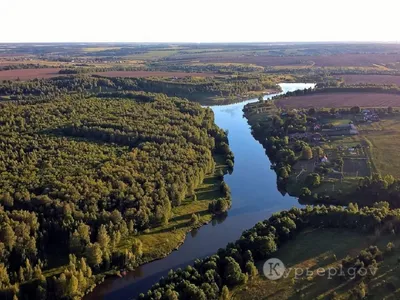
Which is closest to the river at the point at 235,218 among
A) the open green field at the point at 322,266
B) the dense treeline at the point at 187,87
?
the open green field at the point at 322,266

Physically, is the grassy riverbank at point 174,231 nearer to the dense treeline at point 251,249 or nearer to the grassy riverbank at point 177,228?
the grassy riverbank at point 177,228

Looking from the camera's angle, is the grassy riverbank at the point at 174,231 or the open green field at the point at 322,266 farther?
the grassy riverbank at the point at 174,231

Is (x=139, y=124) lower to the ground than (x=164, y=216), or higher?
higher

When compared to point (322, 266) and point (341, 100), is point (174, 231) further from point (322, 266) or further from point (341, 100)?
point (341, 100)

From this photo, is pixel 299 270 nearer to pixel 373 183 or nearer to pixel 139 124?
pixel 373 183

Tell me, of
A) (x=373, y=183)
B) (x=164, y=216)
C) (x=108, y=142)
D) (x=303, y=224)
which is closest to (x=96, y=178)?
(x=164, y=216)

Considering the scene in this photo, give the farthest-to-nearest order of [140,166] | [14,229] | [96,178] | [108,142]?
[108,142]
[140,166]
[96,178]
[14,229]
